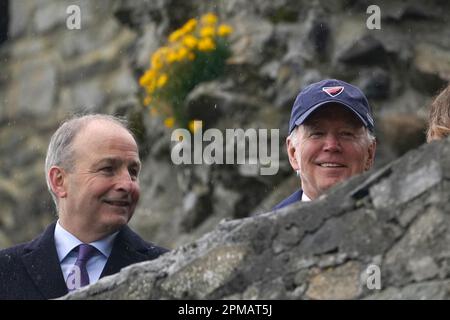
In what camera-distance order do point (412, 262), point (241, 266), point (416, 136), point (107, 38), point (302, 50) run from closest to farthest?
point (412, 262)
point (241, 266)
point (416, 136)
point (302, 50)
point (107, 38)

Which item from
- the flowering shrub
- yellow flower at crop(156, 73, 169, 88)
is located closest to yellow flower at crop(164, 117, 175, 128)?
the flowering shrub

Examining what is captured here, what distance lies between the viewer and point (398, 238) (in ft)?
8.89

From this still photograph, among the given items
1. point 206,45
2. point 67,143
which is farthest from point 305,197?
point 206,45

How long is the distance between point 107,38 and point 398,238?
7385mm

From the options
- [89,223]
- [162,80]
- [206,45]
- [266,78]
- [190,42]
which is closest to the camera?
[89,223]

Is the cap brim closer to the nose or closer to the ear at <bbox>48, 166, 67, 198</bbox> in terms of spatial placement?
the nose

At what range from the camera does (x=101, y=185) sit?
389 centimetres

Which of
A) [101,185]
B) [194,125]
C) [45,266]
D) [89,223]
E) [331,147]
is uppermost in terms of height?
[194,125]

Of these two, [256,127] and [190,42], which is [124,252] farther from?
[190,42]

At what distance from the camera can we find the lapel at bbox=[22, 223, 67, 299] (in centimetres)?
371

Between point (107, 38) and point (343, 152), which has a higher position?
point (107, 38)

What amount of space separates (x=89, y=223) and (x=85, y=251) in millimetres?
109

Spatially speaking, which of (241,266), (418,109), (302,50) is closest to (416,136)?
(418,109)
